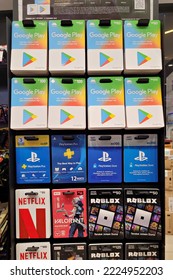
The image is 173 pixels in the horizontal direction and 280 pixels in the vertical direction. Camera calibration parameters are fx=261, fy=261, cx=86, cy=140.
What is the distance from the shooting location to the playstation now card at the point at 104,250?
1.86 metres

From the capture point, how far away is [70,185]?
190 centimetres

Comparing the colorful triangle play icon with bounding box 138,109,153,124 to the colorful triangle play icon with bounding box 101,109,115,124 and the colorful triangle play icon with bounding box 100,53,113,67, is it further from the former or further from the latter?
the colorful triangle play icon with bounding box 100,53,113,67

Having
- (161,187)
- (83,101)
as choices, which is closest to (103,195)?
(161,187)

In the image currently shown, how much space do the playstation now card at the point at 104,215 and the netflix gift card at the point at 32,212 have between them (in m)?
0.31

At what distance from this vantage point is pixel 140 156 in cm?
186

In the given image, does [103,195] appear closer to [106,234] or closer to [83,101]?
[106,234]

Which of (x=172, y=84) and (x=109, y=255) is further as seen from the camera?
(x=172, y=84)

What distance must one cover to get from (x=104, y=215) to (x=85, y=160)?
1.35ft

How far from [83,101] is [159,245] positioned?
1.17 meters

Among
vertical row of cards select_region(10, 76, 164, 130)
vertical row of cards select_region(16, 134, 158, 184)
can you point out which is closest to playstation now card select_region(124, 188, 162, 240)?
vertical row of cards select_region(16, 134, 158, 184)

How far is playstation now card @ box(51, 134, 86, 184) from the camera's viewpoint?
1.85m

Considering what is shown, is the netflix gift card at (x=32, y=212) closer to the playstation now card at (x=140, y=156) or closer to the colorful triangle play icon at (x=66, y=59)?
the playstation now card at (x=140, y=156)

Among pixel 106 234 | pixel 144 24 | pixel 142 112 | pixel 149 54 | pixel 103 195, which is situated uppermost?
pixel 144 24
